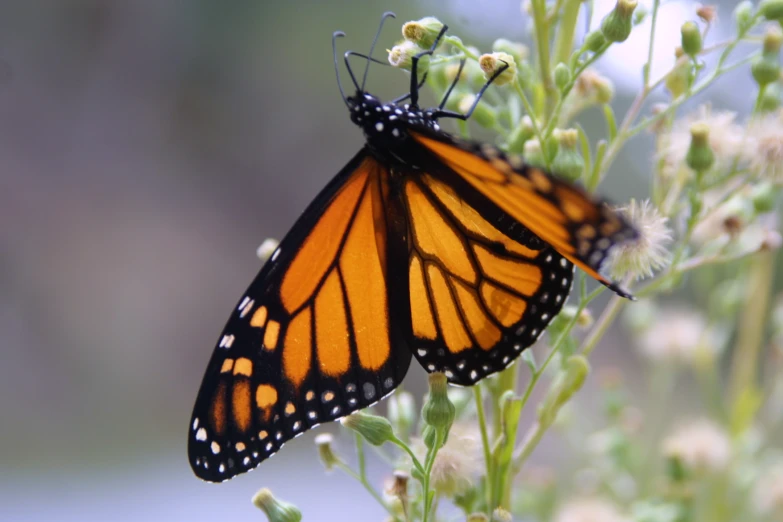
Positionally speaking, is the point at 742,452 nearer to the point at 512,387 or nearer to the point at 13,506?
the point at 512,387

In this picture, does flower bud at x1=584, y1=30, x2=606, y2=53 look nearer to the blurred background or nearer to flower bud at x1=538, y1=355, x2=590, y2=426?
flower bud at x1=538, y1=355, x2=590, y2=426

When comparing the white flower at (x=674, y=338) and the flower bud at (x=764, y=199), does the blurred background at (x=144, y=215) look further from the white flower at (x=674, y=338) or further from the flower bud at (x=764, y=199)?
the flower bud at (x=764, y=199)

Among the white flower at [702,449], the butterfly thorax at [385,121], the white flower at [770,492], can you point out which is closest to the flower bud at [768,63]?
the butterfly thorax at [385,121]

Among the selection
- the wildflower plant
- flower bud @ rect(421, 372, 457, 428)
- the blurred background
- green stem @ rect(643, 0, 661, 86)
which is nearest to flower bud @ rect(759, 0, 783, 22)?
the wildflower plant

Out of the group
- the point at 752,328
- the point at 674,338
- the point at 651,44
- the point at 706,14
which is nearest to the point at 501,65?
the point at 651,44

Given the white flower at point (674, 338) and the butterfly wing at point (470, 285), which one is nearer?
the butterfly wing at point (470, 285)

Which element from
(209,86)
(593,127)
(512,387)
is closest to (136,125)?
(209,86)

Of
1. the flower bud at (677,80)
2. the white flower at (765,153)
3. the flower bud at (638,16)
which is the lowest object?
the white flower at (765,153)
